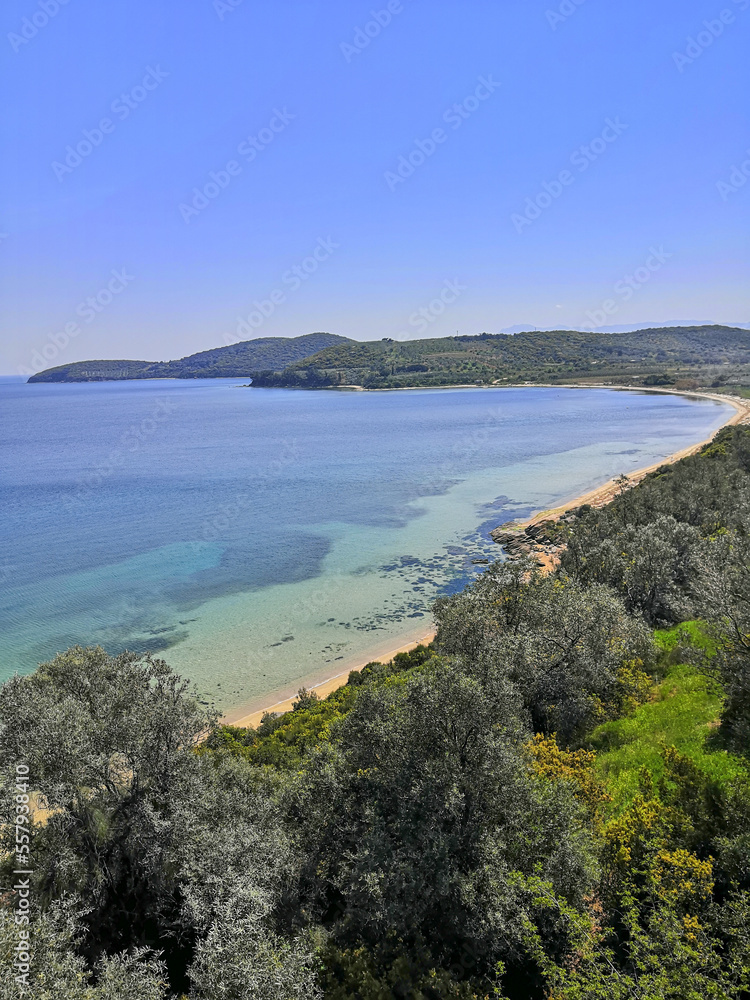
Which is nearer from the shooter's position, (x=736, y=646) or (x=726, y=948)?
(x=726, y=948)

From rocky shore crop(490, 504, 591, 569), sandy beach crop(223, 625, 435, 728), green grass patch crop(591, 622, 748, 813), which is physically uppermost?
green grass patch crop(591, 622, 748, 813)

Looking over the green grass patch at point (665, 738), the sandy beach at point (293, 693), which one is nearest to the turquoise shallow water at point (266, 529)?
the sandy beach at point (293, 693)

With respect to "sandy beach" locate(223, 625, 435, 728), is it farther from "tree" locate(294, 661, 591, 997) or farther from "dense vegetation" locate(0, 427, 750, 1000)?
"tree" locate(294, 661, 591, 997)

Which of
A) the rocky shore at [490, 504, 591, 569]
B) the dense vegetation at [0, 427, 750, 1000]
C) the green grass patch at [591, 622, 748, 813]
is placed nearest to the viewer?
the dense vegetation at [0, 427, 750, 1000]

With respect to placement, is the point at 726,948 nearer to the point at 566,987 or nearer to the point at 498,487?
the point at 566,987

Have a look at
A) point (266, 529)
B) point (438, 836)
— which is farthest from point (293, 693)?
point (266, 529)

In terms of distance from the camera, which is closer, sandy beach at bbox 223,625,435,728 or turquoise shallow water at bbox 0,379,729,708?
sandy beach at bbox 223,625,435,728

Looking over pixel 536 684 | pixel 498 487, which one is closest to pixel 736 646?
pixel 536 684

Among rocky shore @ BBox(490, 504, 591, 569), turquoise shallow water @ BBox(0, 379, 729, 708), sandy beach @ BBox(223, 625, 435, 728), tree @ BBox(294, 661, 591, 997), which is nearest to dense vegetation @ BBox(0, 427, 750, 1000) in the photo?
tree @ BBox(294, 661, 591, 997)
